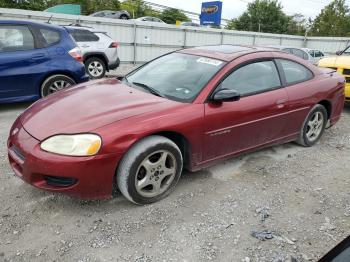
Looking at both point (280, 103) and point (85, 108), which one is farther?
point (280, 103)

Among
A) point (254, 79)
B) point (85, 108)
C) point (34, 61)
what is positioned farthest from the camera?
point (34, 61)

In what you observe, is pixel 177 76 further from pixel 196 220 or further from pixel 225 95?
pixel 196 220

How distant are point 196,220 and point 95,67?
7919mm

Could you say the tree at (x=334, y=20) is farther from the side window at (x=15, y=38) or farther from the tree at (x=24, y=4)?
the side window at (x=15, y=38)

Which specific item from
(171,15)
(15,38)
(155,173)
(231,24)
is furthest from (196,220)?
(231,24)

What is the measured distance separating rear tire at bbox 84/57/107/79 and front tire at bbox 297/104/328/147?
22.5ft

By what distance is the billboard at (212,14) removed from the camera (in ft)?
114

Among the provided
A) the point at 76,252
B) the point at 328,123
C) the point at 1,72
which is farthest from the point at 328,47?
the point at 76,252

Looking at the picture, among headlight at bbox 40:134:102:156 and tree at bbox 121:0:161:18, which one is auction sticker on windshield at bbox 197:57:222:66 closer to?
headlight at bbox 40:134:102:156

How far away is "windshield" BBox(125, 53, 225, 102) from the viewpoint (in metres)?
3.57

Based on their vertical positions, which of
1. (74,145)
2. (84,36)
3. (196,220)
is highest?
(84,36)

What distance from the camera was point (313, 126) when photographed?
493cm

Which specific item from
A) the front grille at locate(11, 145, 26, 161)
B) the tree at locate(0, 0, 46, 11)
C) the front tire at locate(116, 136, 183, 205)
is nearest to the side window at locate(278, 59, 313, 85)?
the front tire at locate(116, 136, 183, 205)

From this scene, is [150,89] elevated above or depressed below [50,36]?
below
